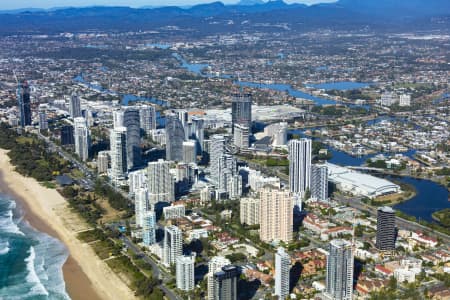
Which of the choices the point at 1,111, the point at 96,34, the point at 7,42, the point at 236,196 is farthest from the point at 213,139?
the point at 96,34

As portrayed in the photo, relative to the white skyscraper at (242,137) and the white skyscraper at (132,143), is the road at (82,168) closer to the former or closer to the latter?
the white skyscraper at (132,143)

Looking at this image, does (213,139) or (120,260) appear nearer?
(120,260)

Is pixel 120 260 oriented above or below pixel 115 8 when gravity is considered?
→ below

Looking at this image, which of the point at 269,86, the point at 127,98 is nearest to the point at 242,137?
the point at 127,98

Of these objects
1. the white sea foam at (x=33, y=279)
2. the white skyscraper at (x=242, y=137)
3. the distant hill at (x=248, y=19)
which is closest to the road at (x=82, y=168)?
the white sea foam at (x=33, y=279)

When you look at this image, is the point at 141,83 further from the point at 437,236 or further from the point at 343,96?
the point at 437,236

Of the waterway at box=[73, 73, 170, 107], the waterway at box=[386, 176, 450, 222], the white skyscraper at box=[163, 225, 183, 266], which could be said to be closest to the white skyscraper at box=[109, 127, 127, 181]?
the white skyscraper at box=[163, 225, 183, 266]

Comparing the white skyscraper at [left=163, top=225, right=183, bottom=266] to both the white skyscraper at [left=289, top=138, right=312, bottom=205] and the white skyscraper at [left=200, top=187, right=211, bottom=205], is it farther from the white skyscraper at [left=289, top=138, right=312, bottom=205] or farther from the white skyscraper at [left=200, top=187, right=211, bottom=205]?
the white skyscraper at [left=289, top=138, right=312, bottom=205]
